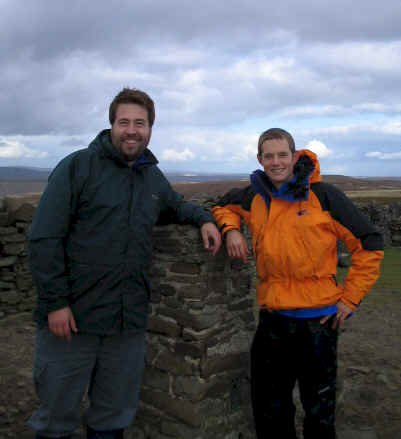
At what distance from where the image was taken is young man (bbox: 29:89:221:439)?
3318 millimetres

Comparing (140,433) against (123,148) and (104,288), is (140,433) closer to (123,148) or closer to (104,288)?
(104,288)

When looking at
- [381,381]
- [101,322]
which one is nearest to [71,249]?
[101,322]

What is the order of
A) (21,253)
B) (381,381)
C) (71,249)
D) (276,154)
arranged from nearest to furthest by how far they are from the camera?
1. (71,249)
2. (276,154)
3. (381,381)
4. (21,253)

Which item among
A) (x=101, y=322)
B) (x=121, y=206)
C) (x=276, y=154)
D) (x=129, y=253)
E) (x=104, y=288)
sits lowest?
(x=101, y=322)

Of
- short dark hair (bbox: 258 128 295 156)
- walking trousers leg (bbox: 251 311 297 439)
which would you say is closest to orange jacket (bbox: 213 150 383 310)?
short dark hair (bbox: 258 128 295 156)

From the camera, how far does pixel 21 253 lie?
10164 mm

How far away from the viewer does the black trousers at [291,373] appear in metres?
3.73

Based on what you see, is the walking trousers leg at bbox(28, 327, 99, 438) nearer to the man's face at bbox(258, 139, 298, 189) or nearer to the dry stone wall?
the dry stone wall

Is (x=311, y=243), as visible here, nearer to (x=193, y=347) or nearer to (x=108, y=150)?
(x=193, y=347)

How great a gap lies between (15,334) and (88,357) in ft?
21.2

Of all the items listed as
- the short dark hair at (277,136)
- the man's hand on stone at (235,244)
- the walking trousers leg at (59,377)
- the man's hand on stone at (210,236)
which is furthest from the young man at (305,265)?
the walking trousers leg at (59,377)

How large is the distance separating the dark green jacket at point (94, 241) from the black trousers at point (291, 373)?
1244 mm

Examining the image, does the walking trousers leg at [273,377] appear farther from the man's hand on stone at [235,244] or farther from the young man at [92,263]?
the young man at [92,263]

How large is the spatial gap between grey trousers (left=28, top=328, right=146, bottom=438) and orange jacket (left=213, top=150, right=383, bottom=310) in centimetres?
140
